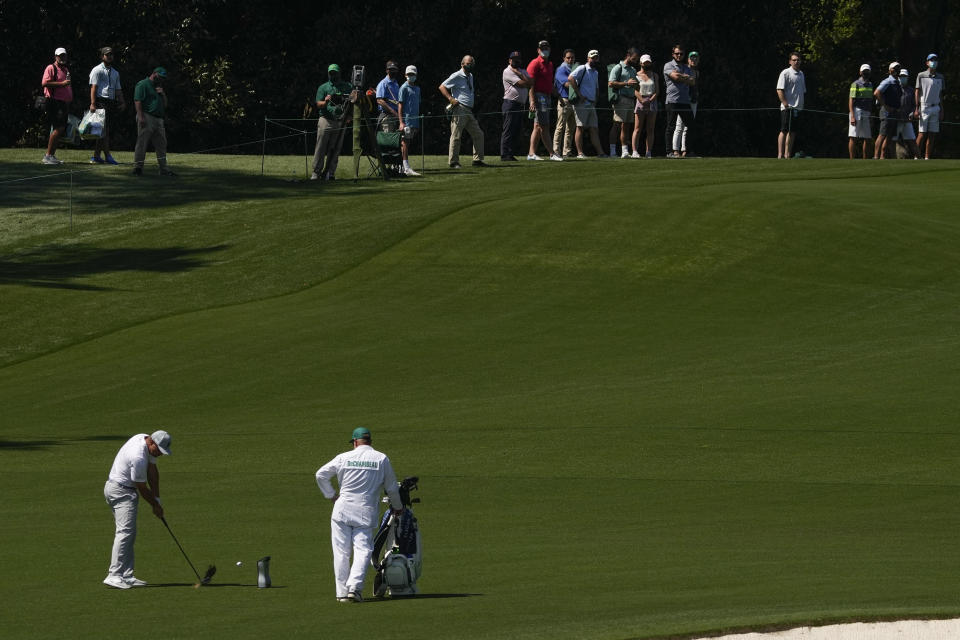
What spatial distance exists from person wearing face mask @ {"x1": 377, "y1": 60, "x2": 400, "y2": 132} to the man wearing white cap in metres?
23.8

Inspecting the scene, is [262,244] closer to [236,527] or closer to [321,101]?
[321,101]

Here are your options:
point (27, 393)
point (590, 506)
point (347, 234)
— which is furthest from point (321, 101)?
point (590, 506)

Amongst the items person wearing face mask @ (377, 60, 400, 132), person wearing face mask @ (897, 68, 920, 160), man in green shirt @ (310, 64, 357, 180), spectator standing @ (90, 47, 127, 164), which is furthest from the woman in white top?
spectator standing @ (90, 47, 127, 164)

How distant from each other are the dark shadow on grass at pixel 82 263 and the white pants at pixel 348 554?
710 inches

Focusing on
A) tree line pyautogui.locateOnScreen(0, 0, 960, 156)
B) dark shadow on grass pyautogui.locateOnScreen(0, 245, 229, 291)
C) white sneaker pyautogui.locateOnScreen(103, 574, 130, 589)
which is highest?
tree line pyautogui.locateOnScreen(0, 0, 960, 156)

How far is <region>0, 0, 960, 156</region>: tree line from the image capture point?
5244 cm

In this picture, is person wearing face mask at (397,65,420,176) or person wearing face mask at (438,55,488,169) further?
person wearing face mask at (438,55,488,169)

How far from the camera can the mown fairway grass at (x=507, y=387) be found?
1441 cm

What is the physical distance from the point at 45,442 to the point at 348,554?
9449 mm

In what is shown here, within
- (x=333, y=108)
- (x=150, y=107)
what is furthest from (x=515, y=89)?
(x=150, y=107)

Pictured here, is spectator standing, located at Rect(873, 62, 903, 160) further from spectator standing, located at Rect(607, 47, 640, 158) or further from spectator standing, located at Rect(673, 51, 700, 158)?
spectator standing, located at Rect(607, 47, 640, 158)

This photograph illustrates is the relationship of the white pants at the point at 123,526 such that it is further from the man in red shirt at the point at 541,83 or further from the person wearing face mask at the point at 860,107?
the person wearing face mask at the point at 860,107

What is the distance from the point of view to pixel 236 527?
57.0 ft

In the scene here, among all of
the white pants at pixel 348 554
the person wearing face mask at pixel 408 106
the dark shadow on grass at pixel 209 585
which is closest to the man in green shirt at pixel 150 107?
the person wearing face mask at pixel 408 106
